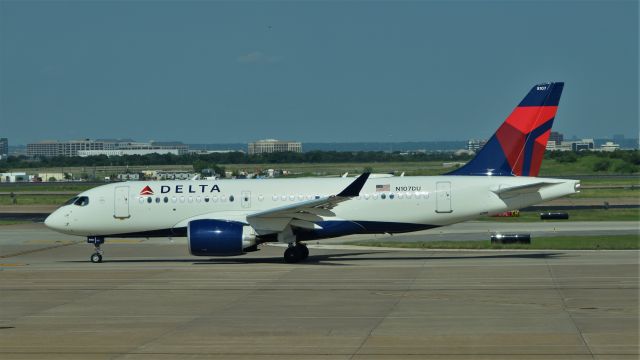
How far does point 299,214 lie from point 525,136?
30.2 feet

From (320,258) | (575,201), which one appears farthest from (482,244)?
(575,201)

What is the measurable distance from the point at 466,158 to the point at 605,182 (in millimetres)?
88121

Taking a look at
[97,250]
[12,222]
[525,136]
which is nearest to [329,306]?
[525,136]

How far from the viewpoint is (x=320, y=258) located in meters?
38.3

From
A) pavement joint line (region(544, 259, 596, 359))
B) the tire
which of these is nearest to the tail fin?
pavement joint line (region(544, 259, 596, 359))

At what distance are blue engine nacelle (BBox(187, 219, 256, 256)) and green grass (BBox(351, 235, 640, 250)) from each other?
31.5 feet

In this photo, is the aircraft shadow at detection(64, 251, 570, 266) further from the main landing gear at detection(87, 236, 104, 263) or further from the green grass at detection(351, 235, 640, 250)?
the green grass at detection(351, 235, 640, 250)

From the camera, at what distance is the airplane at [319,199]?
35875 mm

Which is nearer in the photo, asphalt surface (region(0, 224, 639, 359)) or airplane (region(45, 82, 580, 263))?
asphalt surface (region(0, 224, 639, 359))

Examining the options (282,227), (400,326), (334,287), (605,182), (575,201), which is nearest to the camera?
(400,326)

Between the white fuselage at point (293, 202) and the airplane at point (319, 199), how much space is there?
4 cm

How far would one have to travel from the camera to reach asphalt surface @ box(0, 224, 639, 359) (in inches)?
768

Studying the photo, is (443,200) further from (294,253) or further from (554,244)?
(554,244)

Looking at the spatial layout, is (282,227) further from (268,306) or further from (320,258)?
(268,306)
